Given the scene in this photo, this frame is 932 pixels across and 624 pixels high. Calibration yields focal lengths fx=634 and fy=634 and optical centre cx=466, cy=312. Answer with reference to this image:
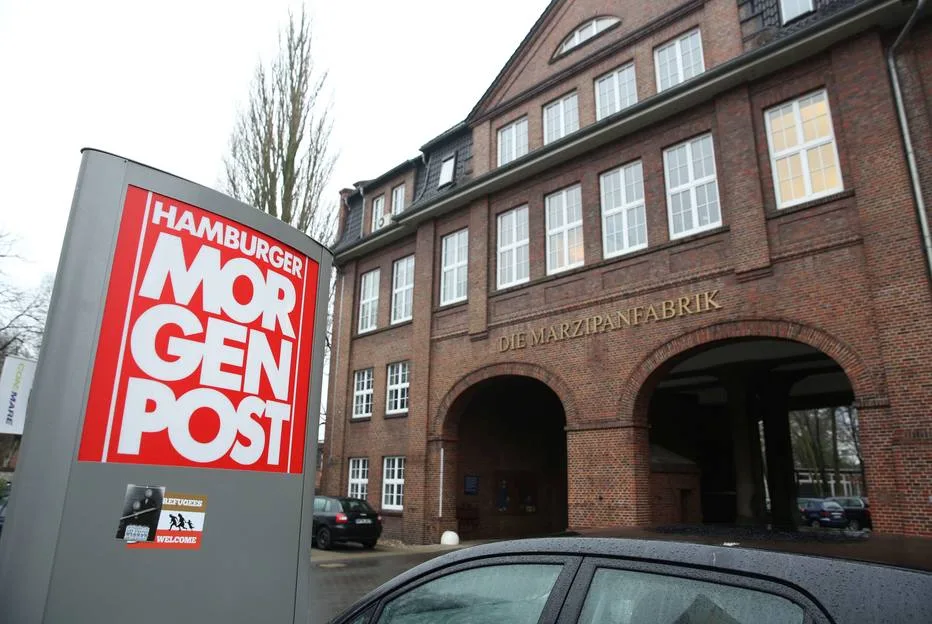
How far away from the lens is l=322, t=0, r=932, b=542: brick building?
1126cm

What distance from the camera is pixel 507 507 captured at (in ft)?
65.8

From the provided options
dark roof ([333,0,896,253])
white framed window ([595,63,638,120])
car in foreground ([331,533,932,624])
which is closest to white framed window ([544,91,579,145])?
white framed window ([595,63,638,120])

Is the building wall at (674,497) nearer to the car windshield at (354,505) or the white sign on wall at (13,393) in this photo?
the car windshield at (354,505)

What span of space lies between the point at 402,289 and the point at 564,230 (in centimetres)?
717

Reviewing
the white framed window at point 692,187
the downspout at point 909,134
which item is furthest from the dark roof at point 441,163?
the downspout at point 909,134

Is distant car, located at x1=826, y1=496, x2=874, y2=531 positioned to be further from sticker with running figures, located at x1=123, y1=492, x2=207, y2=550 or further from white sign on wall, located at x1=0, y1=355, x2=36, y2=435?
white sign on wall, located at x1=0, y1=355, x2=36, y2=435

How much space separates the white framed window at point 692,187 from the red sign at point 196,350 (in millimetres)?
11417

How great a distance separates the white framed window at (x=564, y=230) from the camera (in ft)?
52.5

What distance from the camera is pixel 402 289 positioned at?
21.7 meters

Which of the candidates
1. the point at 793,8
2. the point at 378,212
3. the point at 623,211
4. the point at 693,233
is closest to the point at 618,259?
the point at 623,211

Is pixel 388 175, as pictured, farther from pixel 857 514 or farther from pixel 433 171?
pixel 857 514

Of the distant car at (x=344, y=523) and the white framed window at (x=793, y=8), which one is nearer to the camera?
the white framed window at (x=793, y=8)

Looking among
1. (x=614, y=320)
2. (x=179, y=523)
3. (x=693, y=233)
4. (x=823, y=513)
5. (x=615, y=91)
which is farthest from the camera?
(x=823, y=513)

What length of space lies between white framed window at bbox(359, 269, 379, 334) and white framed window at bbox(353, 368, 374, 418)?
1590mm
